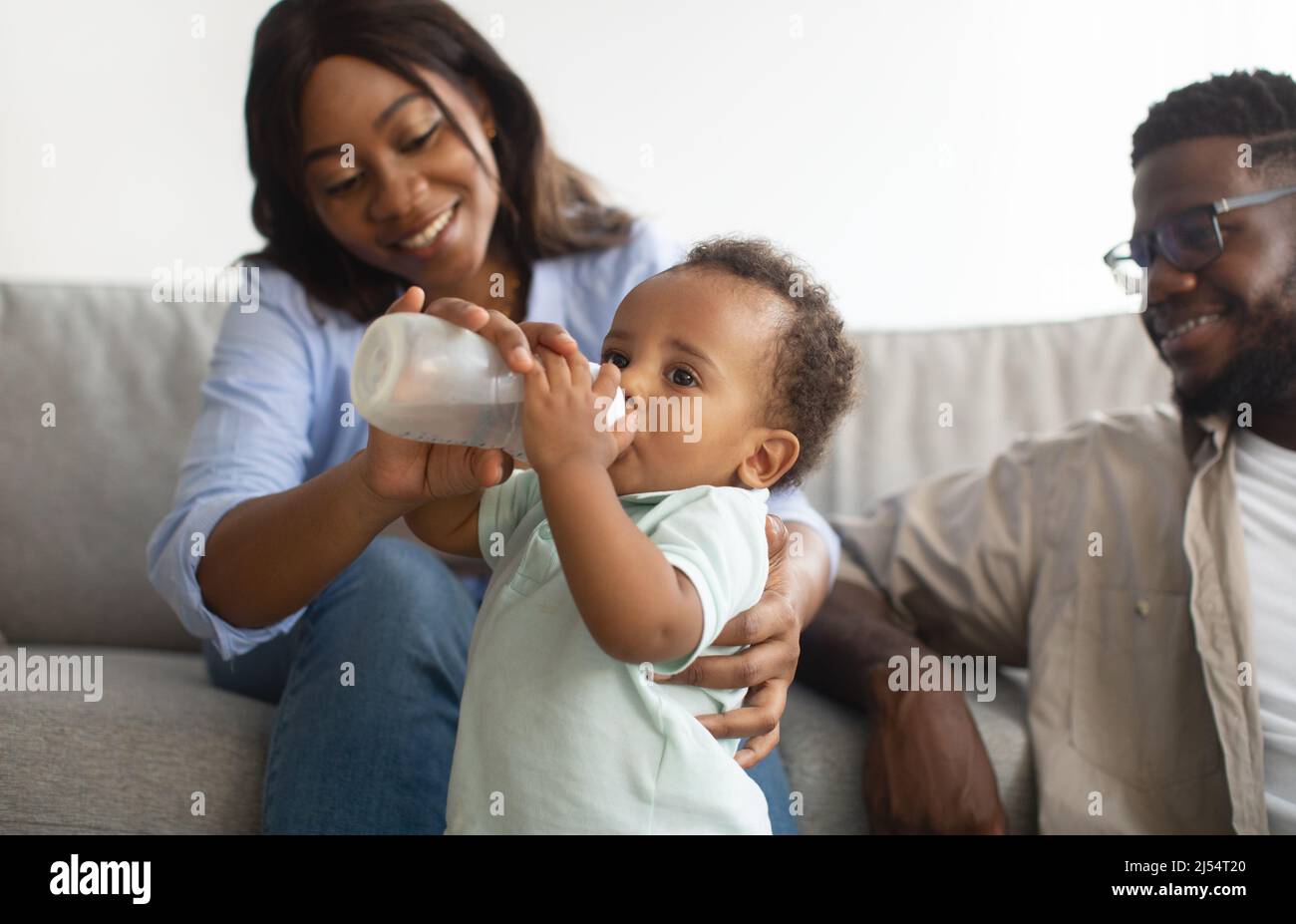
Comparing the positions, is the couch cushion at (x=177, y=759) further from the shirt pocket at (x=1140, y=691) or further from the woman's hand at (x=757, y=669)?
the woman's hand at (x=757, y=669)

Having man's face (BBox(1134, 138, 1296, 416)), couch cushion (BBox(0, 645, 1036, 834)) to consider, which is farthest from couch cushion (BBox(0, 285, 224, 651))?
man's face (BBox(1134, 138, 1296, 416))

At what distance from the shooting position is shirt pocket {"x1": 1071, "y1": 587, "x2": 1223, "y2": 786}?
1.29m

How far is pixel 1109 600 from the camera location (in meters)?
1.39

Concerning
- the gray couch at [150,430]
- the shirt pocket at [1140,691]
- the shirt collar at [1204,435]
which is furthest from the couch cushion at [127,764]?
the shirt collar at [1204,435]

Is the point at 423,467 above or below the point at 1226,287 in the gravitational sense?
below

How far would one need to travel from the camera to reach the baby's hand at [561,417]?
0.72m

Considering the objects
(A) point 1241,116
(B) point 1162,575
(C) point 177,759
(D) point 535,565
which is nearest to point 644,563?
(D) point 535,565

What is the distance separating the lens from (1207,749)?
50.1 inches

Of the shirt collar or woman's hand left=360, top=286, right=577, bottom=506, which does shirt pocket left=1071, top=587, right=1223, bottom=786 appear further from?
woman's hand left=360, top=286, right=577, bottom=506

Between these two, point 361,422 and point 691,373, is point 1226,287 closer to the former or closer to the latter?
point 691,373

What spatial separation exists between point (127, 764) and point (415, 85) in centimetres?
86

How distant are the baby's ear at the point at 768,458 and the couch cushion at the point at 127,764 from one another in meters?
0.67

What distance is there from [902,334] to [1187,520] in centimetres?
65

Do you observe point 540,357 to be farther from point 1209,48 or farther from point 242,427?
point 1209,48
